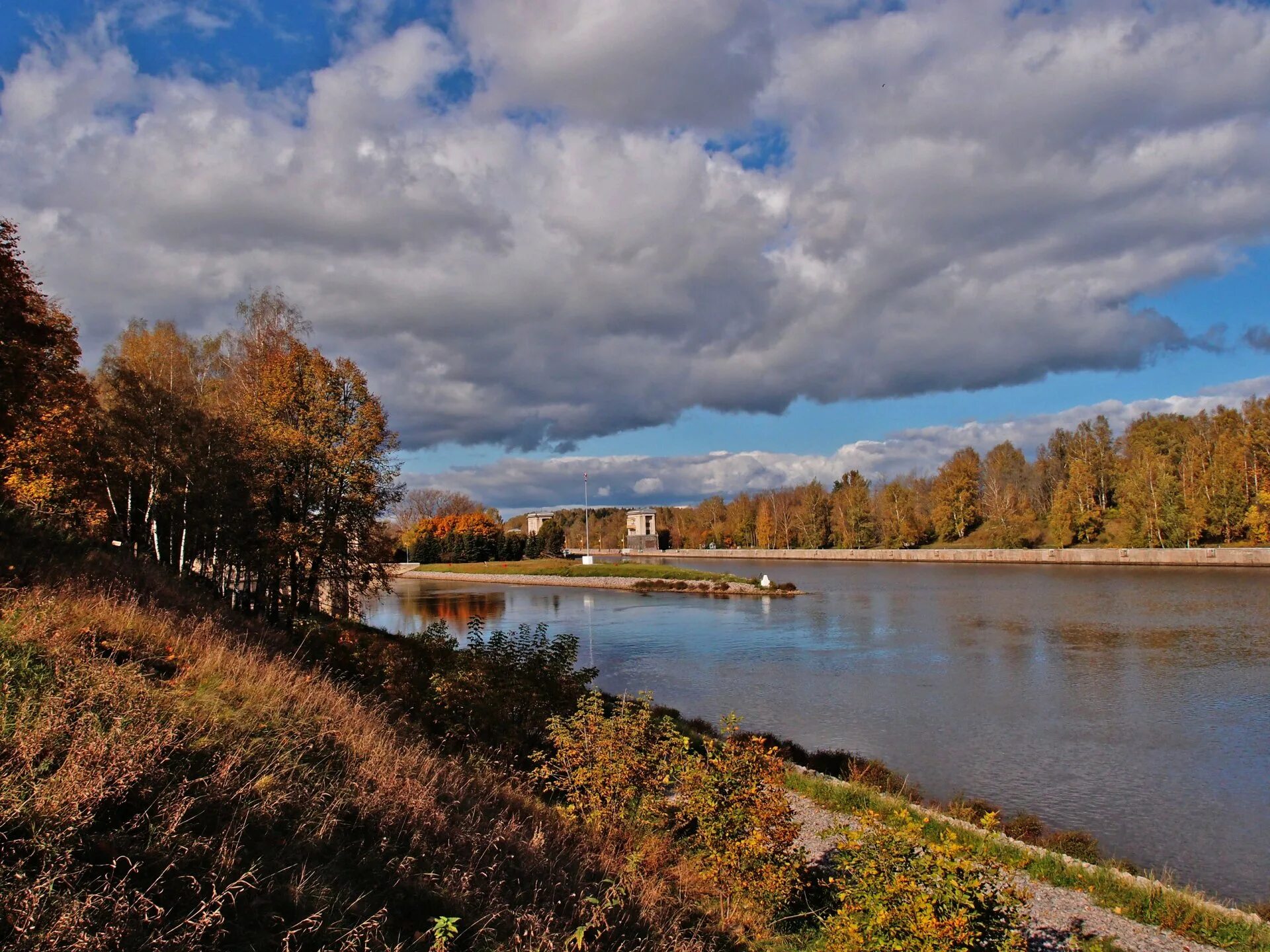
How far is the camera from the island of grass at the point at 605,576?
7488cm

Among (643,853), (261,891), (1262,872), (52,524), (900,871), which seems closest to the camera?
(261,891)

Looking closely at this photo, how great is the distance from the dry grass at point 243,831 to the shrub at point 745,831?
0.58 m

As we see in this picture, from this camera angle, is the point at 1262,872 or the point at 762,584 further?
the point at 762,584

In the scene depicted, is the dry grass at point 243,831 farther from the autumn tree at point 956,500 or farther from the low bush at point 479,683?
the autumn tree at point 956,500

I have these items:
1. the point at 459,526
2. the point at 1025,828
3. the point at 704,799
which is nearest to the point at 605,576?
the point at 459,526

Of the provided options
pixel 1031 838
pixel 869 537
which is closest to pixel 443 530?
pixel 869 537

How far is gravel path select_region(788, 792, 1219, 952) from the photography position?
8.14 m

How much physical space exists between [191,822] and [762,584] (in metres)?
67.8

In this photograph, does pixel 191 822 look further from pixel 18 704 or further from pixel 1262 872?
pixel 1262 872

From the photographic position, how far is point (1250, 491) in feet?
275

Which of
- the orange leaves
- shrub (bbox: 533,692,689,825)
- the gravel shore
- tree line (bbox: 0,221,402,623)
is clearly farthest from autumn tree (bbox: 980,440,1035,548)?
shrub (bbox: 533,692,689,825)

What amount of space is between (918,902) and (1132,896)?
247 inches

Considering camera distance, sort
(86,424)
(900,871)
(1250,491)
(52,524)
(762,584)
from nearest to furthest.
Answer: (900,871), (52,524), (86,424), (762,584), (1250,491)

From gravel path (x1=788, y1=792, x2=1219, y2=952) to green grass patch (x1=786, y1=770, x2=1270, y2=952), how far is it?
171 millimetres
